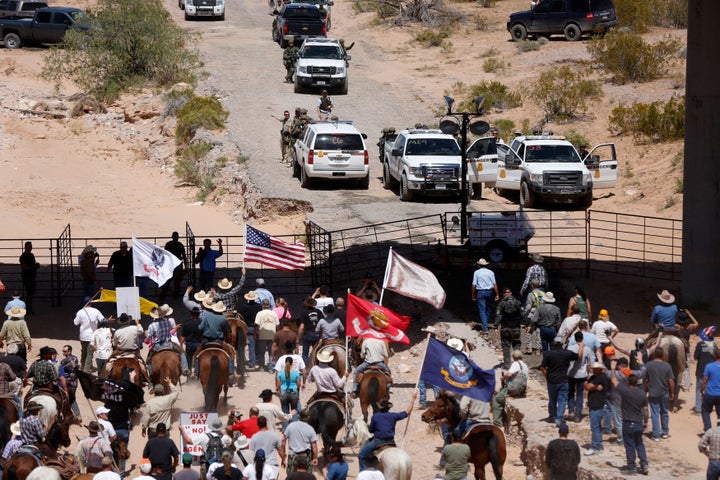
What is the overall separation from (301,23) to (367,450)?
41.2 meters

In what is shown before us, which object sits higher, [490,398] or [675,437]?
[490,398]

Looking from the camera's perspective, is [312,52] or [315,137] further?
[312,52]

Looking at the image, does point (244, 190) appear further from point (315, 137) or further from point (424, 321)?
point (424, 321)

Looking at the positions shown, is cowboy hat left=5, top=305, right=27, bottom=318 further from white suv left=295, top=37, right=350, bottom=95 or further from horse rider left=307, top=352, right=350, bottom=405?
white suv left=295, top=37, right=350, bottom=95

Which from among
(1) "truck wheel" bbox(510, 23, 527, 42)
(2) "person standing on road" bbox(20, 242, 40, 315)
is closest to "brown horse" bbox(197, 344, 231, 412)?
(2) "person standing on road" bbox(20, 242, 40, 315)

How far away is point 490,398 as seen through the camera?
1820cm

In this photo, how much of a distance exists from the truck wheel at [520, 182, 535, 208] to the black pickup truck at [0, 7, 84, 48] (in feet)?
99.9

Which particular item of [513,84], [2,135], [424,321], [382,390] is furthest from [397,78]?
[382,390]

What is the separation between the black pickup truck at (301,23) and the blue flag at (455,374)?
1519 inches

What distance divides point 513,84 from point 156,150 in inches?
546

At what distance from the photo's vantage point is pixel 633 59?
49156 mm

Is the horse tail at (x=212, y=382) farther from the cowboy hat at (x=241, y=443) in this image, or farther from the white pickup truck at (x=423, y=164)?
the white pickup truck at (x=423, y=164)

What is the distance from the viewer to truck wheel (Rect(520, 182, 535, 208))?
35.8m

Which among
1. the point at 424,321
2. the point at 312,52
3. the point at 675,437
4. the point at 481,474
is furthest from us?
the point at 312,52
